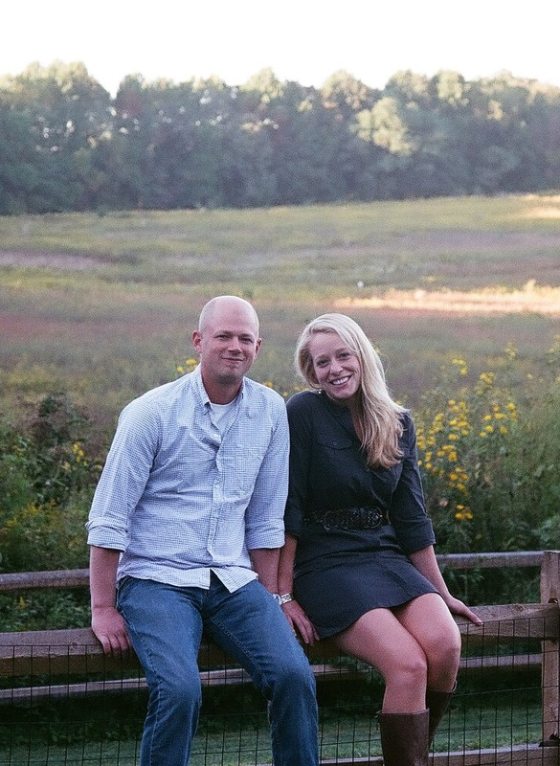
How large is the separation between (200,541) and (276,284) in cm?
540

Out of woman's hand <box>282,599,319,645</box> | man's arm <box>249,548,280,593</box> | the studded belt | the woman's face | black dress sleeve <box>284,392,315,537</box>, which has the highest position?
the woman's face

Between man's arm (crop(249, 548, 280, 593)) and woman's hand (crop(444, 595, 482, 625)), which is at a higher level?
man's arm (crop(249, 548, 280, 593))

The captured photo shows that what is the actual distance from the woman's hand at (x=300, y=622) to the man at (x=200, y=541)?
7 cm

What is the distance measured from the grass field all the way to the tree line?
0.51 ft

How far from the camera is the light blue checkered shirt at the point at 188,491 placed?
3.46 meters

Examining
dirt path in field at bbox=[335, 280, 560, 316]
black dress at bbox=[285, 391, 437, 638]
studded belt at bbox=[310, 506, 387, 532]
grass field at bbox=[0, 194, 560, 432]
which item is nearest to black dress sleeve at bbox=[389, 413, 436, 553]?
black dress at bbox=[285, 391, 437, 638]

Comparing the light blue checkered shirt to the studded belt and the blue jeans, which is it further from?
the studded belt

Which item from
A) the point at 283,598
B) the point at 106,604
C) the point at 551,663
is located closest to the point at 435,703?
the point at 283,598

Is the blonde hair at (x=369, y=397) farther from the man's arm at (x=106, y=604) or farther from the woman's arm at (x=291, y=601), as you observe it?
the man's arm at (x=106, y=604)

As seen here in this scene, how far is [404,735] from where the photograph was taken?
134 inches

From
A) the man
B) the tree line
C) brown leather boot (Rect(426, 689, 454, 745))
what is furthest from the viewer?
the tree line

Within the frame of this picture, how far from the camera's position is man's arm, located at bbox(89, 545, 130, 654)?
3.35 m

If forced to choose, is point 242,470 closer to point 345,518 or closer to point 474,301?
point 345,518

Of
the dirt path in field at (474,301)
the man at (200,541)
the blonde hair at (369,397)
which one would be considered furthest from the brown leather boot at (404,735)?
the dirt path in field at (474,301)
